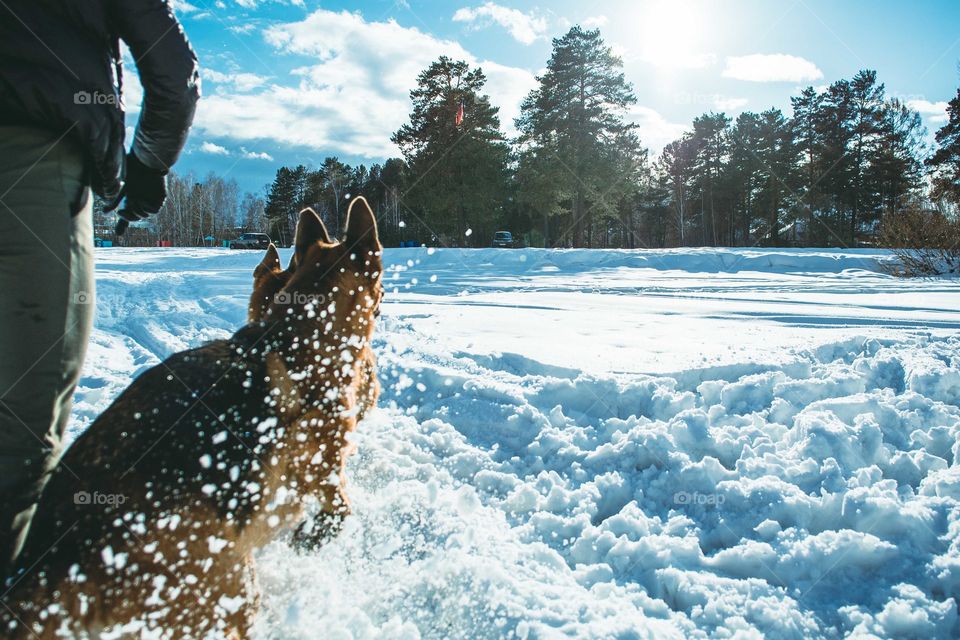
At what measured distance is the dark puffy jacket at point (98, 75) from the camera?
130 cm

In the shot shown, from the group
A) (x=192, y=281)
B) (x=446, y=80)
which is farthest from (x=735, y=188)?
(x=192, y=281)

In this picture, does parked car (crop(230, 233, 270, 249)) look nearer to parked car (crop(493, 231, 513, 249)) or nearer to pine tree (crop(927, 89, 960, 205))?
parked car (crop(493, 231, 513, 249))

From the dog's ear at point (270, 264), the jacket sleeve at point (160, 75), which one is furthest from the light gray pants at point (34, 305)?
the dog's ear at point (270, 264)

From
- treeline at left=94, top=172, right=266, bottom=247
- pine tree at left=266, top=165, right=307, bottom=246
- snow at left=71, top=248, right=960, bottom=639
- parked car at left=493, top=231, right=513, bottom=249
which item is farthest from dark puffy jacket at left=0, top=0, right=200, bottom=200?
treeline at left=94, top=172, right=266, bottom=247

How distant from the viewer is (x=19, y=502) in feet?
4.32

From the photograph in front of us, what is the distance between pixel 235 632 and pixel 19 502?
708mm

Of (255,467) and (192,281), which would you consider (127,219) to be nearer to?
(255,467)

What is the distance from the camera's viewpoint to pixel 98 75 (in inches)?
57.9

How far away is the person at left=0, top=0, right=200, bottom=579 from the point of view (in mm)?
1309

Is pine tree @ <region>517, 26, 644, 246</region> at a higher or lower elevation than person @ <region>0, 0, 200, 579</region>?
higher

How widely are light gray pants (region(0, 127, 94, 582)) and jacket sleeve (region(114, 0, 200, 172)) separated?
0.79ft

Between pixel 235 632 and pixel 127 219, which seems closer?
pixel 235 632

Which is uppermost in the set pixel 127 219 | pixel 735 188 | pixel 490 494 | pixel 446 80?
pixel 446 80

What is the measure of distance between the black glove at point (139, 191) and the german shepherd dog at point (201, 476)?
0.56m
